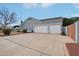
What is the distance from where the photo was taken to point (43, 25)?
902cm

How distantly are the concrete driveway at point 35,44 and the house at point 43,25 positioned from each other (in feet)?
0.70

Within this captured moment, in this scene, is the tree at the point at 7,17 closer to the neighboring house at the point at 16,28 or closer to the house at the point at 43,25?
the neighboring house at the point at 16,28

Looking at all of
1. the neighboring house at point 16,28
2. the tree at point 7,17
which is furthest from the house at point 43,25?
the tree at point 7,17

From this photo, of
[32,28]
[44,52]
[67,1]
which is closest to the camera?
[67,1]

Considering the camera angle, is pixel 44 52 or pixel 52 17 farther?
pixel 52 17

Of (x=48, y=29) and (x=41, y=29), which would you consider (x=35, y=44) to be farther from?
(x=48, y=29)

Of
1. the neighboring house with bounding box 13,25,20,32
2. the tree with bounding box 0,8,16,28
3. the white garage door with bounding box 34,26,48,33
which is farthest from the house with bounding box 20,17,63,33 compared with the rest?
the tree with bounding box 0,8,16,28

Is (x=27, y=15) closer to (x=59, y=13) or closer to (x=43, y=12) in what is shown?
(x=43, y=12)

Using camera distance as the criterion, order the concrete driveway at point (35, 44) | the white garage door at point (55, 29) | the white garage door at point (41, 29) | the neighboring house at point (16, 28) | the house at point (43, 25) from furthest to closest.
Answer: the white garage door at point (41, 29) → the white garage door at point (55, 29) → the neighboring house at point (16, 28) → the house at point (43, 25) → the concrete driveway at point (35, 44)

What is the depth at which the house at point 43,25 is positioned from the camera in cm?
849

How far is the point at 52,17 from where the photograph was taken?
827 centimetres

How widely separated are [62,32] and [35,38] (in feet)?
3.96

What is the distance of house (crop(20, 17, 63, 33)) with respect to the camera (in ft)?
27.8

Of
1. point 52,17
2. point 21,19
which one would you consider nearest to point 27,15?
point 21,19
